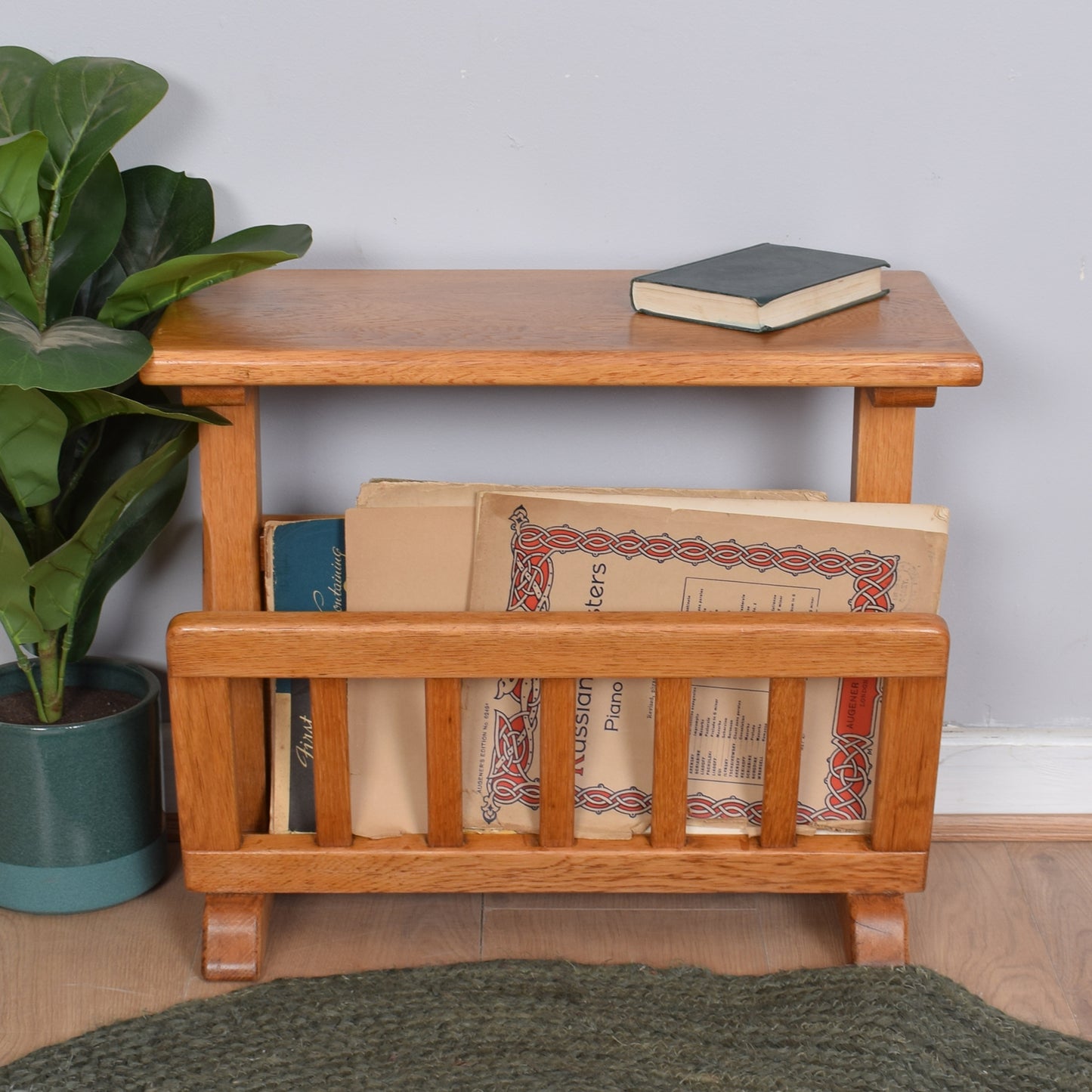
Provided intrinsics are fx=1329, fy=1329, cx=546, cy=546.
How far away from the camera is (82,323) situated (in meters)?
0.88

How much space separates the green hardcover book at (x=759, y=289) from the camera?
0.92m

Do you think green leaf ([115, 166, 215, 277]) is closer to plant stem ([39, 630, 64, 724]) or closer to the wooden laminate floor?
plant stem ([39, 630, 64, 724])

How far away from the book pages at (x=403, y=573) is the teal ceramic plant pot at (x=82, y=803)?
0.21 meters

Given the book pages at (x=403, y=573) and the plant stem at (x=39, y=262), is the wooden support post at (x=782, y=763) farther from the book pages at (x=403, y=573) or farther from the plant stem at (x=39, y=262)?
the plant stem at (x=39, y=262)

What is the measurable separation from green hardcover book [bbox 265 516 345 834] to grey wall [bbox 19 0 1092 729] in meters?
0.16

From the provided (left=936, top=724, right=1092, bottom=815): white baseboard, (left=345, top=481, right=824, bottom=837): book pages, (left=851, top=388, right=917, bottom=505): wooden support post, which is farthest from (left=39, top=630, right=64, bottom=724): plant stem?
(left=936, top=724, right=1092, bottom=815): white baseboard

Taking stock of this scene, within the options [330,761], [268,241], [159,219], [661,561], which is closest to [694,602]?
[661,561]

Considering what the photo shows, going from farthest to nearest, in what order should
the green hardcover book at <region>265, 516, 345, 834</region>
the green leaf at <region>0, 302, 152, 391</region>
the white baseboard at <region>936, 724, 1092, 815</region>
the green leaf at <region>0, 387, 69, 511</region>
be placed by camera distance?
the white baseboard at <region>936, 724, 1092, 815</region> → the green hardcover book at <region>265, 516, 345, 834</region> → the green leaf at <region>0, 387, 69, 511</region> → the green leaf at <region>0, 302, 152, 391</region>

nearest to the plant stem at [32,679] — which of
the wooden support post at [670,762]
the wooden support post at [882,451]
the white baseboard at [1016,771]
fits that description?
the wooden support post at [670,762]

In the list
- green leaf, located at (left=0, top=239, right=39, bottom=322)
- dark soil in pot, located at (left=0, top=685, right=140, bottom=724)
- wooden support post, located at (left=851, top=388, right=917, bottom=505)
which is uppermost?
green leaf, located at (left=0, top=239, right=39, bottom=322)

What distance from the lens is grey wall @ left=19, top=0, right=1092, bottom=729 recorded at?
1.05 meters

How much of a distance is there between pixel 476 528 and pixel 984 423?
48cm

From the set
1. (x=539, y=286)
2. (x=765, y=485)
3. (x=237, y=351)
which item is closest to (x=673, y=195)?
(x=539, y=286)

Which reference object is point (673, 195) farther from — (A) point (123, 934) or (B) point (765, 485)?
(A) point (123, 934)
